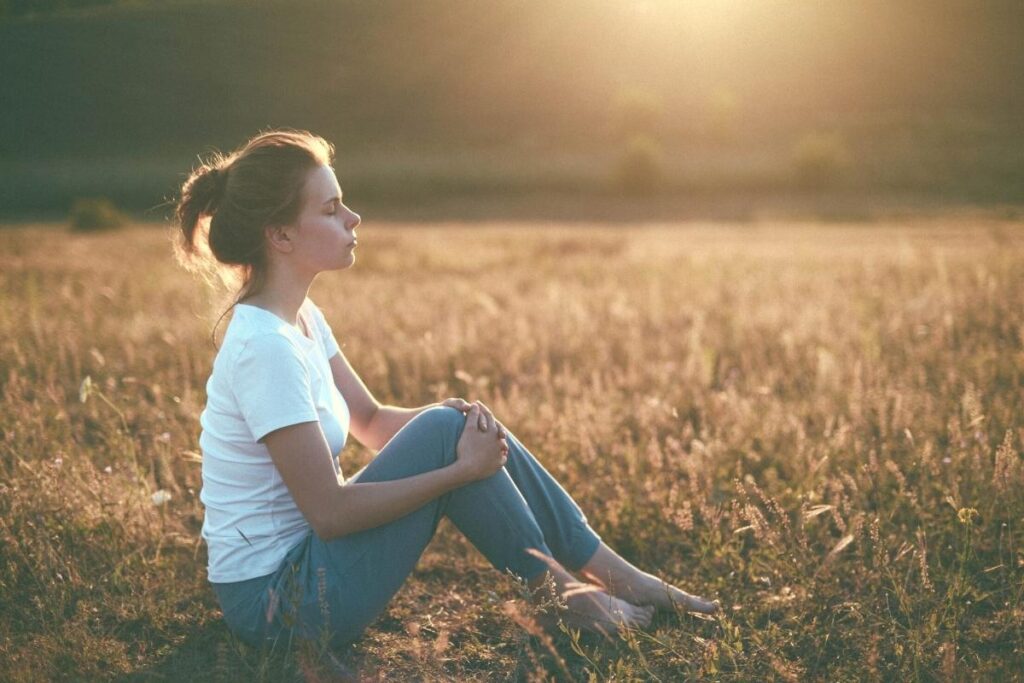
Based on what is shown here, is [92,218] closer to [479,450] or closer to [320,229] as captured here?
[320,229]

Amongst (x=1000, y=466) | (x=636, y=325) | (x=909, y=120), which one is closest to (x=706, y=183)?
(x=909, y=120)

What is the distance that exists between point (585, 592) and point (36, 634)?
1.75 m

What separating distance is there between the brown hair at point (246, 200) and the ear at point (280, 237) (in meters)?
0.02

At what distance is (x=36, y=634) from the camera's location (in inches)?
103

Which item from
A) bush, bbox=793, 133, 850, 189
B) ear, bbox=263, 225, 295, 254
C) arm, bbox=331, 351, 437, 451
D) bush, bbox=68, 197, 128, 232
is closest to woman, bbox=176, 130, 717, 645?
ear, bbox=263, 225, 295, 254

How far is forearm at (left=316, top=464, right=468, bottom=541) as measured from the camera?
2340 millimetres

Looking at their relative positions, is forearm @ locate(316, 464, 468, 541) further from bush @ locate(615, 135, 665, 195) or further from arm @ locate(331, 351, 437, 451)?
bush @ locate(615, 135, 665, 195)

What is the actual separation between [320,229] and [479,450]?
86 cm

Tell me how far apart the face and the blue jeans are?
0.59 m

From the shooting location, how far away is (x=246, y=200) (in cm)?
252

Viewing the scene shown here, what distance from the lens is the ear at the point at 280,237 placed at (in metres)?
2.57

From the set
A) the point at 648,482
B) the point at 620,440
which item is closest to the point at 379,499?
the point at 648,482

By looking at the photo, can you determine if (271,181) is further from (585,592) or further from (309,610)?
(585,592)

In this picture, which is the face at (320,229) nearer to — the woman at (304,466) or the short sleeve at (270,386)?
the woman at (304,466)
